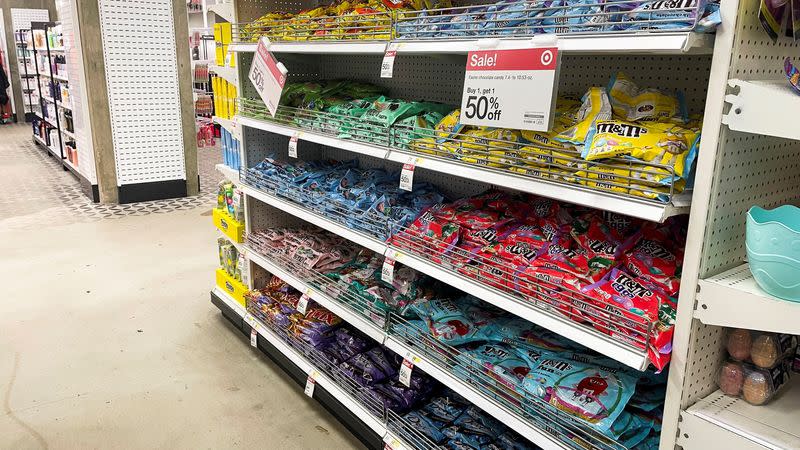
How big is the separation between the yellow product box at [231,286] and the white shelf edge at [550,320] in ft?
5.51

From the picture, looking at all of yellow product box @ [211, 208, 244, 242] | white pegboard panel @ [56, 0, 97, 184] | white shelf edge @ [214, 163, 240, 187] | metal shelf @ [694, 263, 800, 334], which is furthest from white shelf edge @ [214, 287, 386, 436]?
white pegboard panel @ [56, 0, 97, 184]

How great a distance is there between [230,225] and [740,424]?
2.85m

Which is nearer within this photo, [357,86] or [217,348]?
[357,86]

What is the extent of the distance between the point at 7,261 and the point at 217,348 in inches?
99.9

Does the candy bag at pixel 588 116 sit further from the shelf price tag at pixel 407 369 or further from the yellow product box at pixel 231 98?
the yellow product box at pixel 231 98

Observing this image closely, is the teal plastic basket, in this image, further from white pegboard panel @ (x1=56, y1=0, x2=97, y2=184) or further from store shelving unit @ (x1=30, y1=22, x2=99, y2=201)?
store shelving unit @ (x1=30, y1=22, x2=99, y2=201)

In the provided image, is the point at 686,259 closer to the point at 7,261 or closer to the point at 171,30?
the point at 7,261

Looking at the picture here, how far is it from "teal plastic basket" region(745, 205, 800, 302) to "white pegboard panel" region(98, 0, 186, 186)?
6.16 m

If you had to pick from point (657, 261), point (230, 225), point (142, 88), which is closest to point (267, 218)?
point (230, 225)

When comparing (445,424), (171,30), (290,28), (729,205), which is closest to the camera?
(729,205)

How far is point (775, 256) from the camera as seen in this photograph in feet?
3.66

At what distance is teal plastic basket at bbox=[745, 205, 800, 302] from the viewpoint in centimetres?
109

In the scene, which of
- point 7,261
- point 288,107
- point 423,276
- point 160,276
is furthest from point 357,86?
point 7,261

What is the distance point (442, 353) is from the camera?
2.07 metres
